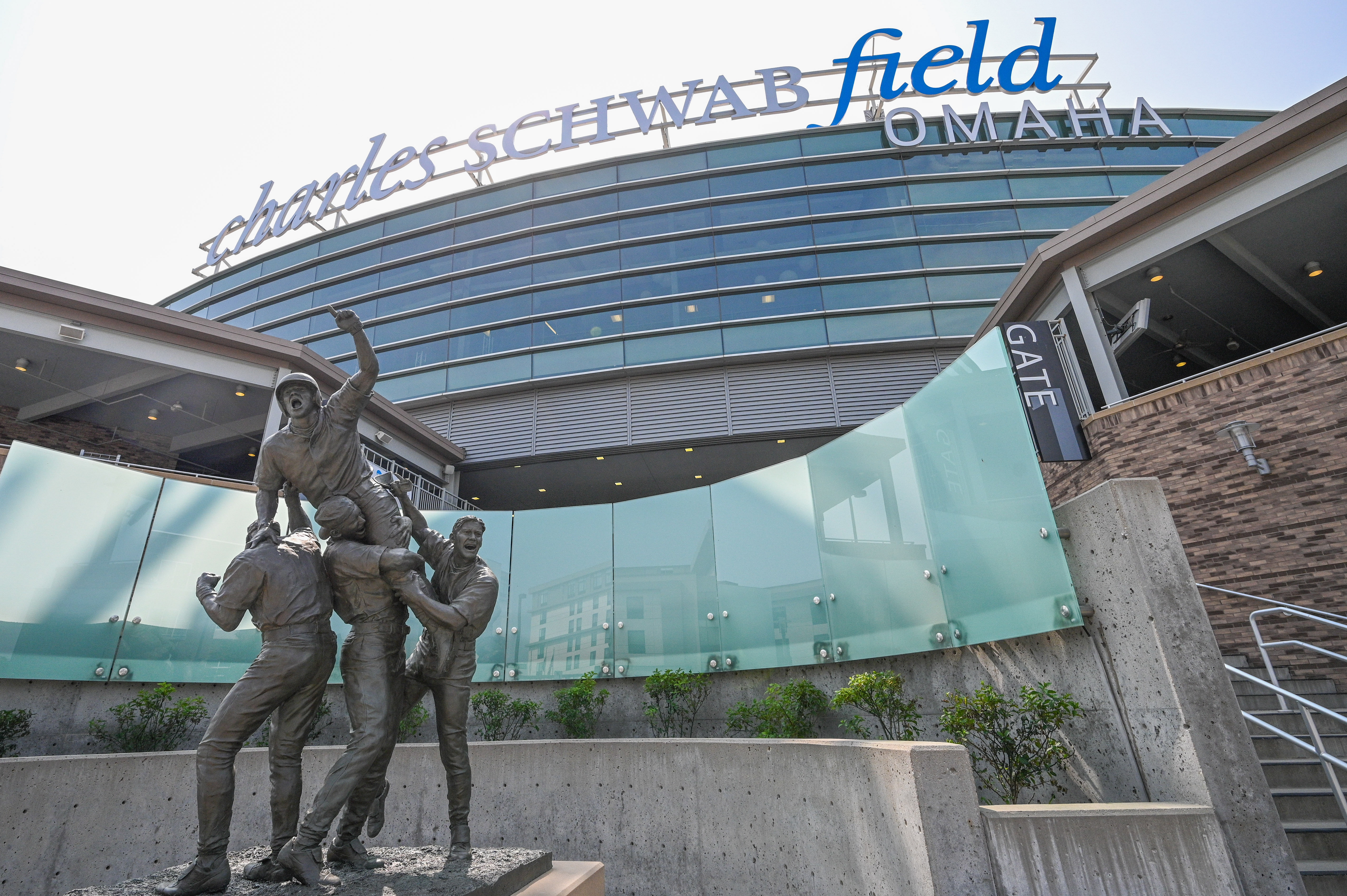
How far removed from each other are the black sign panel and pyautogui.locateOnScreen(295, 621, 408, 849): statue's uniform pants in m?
7.28

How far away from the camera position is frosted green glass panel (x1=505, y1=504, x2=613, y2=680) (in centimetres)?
923

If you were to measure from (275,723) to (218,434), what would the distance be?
17.4 metres

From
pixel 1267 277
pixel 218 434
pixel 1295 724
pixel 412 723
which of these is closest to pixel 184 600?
pixel 412 723

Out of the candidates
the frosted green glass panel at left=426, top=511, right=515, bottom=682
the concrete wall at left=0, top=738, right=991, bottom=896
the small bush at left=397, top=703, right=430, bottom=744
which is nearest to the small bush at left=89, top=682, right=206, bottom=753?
the concrete wall at left=0, top=738, right=991, bottom=896

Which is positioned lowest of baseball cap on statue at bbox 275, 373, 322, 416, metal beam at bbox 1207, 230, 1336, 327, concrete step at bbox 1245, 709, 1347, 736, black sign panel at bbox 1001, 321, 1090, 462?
concrete step at bbox 1245, 709, 1347, 736

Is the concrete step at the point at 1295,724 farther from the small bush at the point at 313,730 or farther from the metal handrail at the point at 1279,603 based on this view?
the small bush at the point at 313,730

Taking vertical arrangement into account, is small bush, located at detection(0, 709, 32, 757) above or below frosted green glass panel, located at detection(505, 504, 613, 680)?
below

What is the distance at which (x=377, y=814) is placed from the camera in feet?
13.7

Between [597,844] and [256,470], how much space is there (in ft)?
15.9

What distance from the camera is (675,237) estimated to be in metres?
19.6

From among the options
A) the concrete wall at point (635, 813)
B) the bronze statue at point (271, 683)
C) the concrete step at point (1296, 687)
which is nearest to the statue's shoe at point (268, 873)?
the bronze statue at point (271, 683)

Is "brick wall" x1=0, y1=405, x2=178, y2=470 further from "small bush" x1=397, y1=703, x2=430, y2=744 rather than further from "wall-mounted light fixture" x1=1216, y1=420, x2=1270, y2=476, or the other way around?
"wall-mounted light fixture" x1=1216, y1=420, x2=1270, y2=476

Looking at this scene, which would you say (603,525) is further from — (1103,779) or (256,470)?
(1103,779)

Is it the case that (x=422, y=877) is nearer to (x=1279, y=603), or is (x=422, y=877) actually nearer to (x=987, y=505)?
(x=987, y=505)
